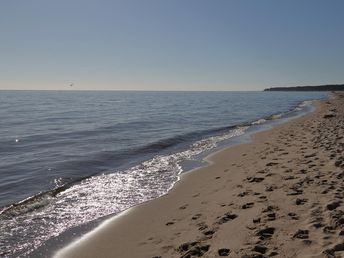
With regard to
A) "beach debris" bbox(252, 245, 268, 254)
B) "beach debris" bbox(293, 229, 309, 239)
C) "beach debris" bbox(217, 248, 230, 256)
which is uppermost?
"beach debris" bbox(293, 229, 309, 239)

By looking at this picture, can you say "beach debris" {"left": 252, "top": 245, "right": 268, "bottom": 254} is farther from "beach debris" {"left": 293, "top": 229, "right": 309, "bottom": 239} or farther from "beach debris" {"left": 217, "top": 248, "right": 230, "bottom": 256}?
"beach debris" {"left": 293, "top": 229, "right": 309, "bottom": 239}

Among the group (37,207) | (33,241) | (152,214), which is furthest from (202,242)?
(37,207)

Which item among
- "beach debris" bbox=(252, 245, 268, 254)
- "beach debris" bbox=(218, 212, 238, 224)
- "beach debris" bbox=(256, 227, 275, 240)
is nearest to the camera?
"beach debris" bbox=(252, 245, 268, 254)

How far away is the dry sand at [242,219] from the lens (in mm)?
5664

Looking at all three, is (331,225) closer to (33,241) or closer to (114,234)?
(114,234)

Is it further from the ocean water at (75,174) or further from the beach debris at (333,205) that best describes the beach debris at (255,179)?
the beach debris at (333,205)

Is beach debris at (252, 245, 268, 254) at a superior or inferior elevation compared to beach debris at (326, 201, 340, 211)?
inferior

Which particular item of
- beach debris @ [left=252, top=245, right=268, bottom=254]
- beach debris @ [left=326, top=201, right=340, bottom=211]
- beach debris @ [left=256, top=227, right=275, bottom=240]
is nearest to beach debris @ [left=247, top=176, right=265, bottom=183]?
beach debris @ [left=326, top=201, right=340, bottom=211]

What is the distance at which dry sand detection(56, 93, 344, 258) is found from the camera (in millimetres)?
5664

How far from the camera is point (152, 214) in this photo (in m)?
8.60

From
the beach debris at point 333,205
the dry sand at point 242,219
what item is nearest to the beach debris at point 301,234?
the dry sand at point 242,219

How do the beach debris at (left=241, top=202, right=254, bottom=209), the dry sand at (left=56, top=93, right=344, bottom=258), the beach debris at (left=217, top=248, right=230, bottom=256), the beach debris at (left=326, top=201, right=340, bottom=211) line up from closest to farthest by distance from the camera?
1. the beach debris at (left=217, top=248, right=230, bottom=256)
2. the dry sand at (left=56, top=93, right=344, bottom=258)
3. the beach debris at (left=326, top=201, right=340, bottom=211)
4. the beach debris at (left=241, top=202, right=254, bottom=209)

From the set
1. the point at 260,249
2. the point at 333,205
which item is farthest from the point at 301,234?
the point at 333,205

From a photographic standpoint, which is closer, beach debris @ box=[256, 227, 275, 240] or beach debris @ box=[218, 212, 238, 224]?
beach debris @ box=[256, 227, 275, 240]
